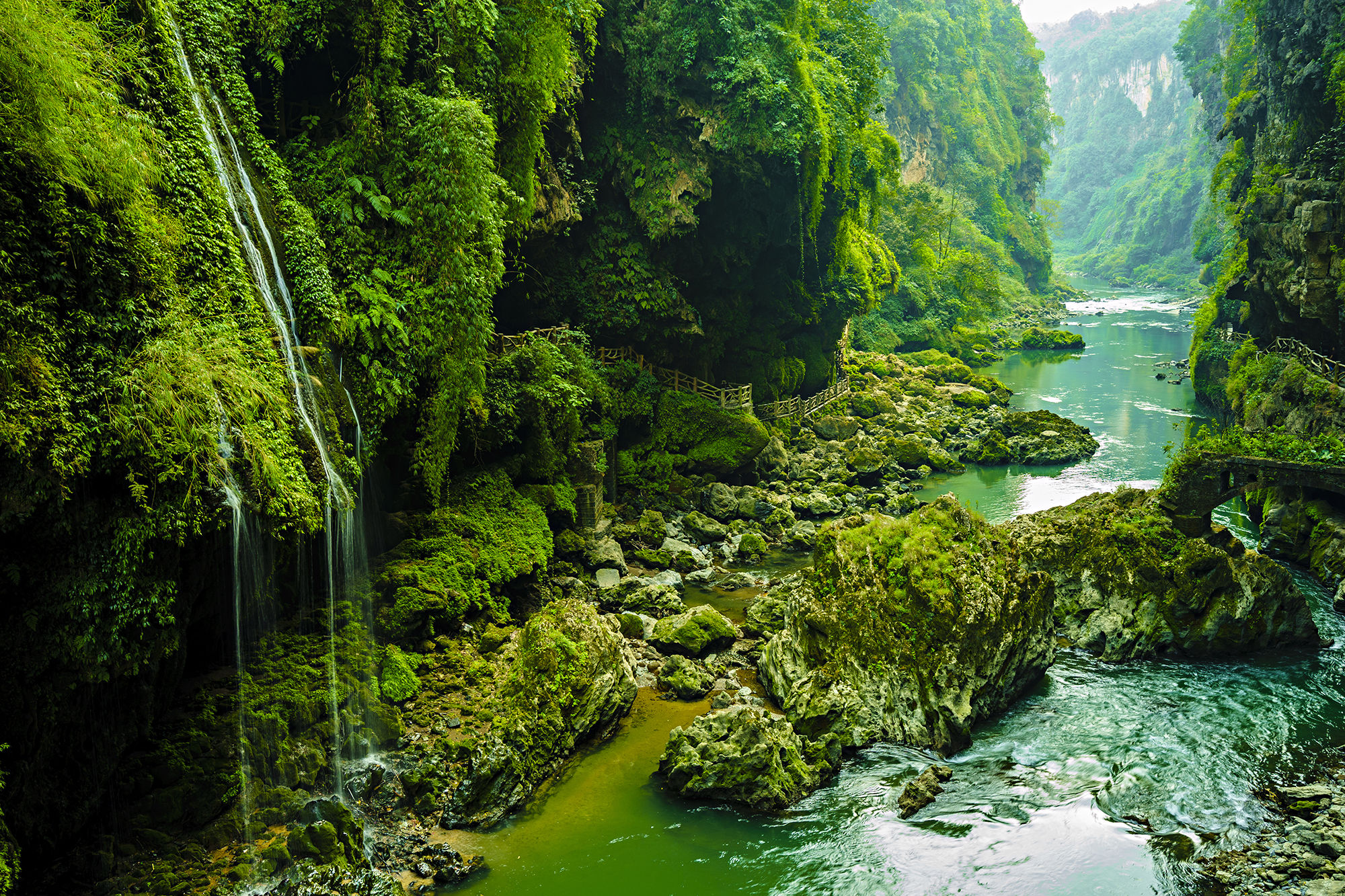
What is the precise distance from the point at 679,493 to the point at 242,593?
13.5 meters

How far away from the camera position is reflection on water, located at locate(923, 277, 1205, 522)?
2491cm

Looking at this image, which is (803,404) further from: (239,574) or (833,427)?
(239,574)

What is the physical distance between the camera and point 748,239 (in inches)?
941

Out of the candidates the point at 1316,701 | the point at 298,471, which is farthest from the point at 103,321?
the point at 1316,701

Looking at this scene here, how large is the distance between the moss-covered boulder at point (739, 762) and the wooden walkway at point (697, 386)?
9.23 metres

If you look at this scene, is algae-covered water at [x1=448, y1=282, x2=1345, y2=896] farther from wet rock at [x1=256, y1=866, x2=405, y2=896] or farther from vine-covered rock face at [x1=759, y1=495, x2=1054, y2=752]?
wet rock at [x1=256, y1=866, x2=405, y2=896]

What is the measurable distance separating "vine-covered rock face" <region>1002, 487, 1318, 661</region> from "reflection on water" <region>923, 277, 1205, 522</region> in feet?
7.67

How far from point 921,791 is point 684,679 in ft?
12.8

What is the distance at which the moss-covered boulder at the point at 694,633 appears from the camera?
13.8 m

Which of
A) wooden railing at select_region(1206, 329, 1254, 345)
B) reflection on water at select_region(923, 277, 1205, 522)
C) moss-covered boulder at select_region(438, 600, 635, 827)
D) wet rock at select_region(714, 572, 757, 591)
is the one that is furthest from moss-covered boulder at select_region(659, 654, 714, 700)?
wooden railing at select_region(1206, 329, 1254, 345)

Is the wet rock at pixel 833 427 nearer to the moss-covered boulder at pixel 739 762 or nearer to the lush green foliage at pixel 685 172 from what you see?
the lush green foliage at pixel 685 172

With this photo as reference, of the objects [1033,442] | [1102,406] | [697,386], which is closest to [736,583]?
[697,386]

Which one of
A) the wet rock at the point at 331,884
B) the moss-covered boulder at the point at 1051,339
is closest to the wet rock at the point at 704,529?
the wet rock at the point at 331,884

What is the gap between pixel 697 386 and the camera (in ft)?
79.3
